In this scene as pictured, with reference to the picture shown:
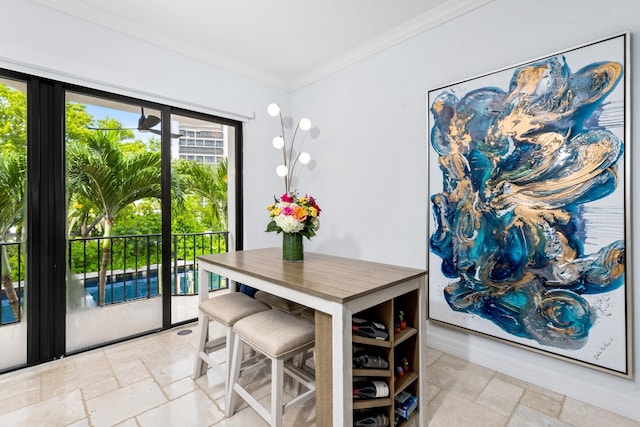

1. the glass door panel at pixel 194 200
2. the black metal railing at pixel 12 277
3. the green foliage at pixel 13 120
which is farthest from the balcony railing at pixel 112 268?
the green foliage at pixel 13 120

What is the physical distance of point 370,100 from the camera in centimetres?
283

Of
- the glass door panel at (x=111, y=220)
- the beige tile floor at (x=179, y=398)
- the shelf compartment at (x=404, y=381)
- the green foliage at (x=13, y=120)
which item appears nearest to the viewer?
the shelf compartment at (x=404, y=381)

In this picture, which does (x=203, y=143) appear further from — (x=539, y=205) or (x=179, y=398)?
(x=539, y=205)

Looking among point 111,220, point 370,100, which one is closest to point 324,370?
point 111,220

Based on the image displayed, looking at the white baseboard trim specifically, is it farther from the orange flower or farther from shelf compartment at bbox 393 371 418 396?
the orange flower

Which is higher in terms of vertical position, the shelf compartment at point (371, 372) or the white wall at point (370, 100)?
the white wall at point (370, 100)

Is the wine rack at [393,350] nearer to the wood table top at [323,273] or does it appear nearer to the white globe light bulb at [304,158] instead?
the wood table top at [323,273]

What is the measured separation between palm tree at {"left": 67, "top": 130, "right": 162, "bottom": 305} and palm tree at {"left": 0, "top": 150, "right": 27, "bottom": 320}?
10.7 inches

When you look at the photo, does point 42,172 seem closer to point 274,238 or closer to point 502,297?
point 274,238

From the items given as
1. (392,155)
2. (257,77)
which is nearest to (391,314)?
(392,155)

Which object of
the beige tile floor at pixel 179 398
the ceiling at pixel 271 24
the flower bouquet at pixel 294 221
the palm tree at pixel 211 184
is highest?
the ceiling at pixel 271 24

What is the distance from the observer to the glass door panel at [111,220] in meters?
2.35

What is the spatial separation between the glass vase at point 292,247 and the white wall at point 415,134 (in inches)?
41.3

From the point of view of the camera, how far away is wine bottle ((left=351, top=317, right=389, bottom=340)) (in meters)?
1.41
